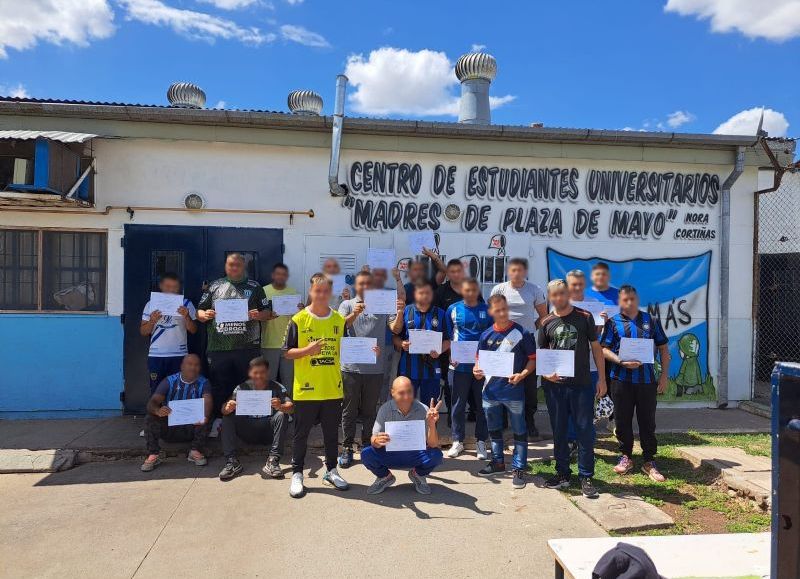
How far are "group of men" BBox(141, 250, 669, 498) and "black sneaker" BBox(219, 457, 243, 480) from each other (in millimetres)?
14

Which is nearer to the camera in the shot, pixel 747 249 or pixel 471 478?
pixel 471 478

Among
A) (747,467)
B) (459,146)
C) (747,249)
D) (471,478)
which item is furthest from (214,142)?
(747,249)

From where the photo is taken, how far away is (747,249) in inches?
299

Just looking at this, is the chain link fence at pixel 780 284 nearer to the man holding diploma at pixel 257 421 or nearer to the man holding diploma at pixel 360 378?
the man holding diploma at pixel 360 378

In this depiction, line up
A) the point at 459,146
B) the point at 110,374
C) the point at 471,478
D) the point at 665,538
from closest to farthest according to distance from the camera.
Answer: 1. the point at 665,538
2. the point at 471,478
3. the point at 110,374
4. the point at 459,146

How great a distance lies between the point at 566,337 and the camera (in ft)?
14.6

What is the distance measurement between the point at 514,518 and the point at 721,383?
203 inches

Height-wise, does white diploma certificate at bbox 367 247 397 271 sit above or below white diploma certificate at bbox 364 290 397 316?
above

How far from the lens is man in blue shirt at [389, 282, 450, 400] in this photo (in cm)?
533

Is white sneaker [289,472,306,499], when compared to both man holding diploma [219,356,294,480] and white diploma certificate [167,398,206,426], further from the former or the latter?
white diploma certificate [167,398,206,426]

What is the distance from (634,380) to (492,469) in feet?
5.42

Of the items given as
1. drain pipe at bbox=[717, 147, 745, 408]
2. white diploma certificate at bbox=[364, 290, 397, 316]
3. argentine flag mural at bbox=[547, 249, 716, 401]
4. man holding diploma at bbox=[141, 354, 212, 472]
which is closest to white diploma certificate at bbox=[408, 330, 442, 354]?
white diploma certificate at bbox=[364, 290, 397, 316]

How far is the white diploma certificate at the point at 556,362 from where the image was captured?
436cm

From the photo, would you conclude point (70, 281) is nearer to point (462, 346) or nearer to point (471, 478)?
point (462, 346)
